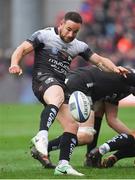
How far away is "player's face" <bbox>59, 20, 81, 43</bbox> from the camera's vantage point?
11.0 metres

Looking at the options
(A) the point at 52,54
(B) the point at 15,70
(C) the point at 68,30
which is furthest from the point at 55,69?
(B) the point at 15,70

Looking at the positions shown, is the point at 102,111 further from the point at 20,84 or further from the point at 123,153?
the point at 20,84

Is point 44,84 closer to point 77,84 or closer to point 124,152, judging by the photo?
point 77,84

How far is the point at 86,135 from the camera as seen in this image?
1178cm

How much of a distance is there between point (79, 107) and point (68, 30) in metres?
1.09

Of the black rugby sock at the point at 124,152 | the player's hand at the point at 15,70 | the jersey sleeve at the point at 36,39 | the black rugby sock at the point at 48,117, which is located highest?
the jersey sleeve at the point at 36,39

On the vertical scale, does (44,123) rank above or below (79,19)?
below

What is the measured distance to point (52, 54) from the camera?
11.4 m

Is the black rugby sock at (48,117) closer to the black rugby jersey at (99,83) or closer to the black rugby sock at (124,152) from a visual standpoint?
the black rugby jersey at (99,83)

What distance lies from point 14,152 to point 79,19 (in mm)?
3689

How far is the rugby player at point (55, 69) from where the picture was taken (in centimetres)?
1056

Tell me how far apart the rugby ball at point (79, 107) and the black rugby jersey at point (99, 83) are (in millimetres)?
1146

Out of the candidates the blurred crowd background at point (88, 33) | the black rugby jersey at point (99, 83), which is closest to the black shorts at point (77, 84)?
the black rugby jersey at point (99, 83)

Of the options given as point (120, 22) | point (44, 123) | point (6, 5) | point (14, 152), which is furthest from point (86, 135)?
point (6, 5)
